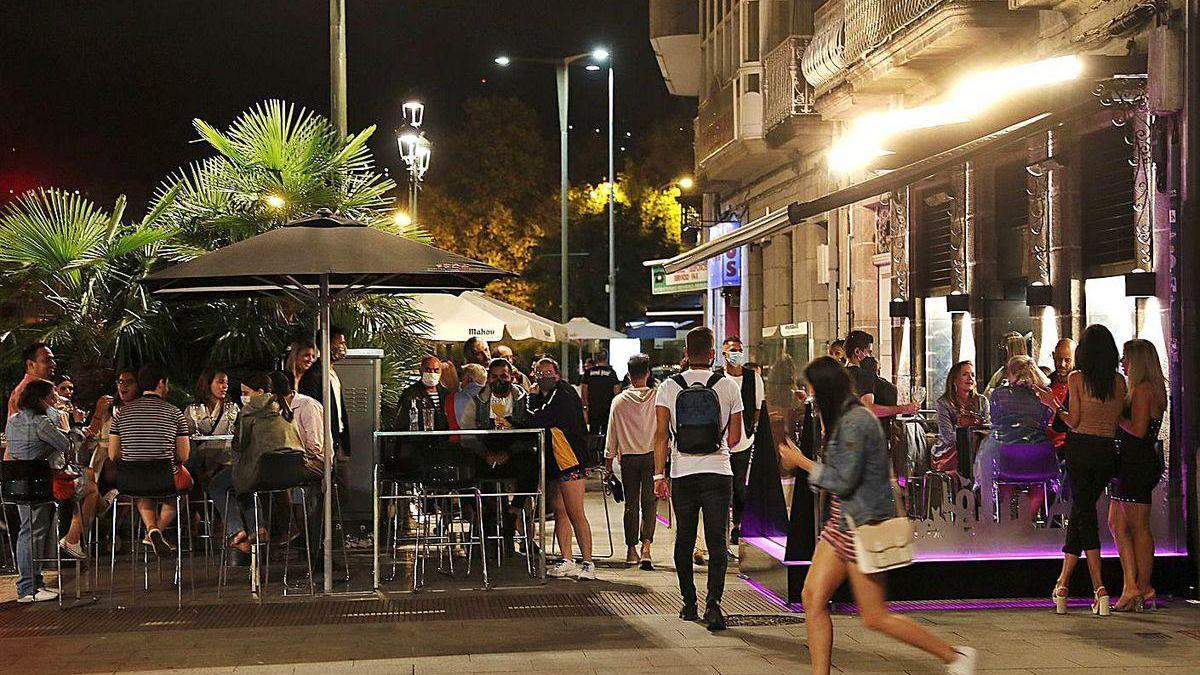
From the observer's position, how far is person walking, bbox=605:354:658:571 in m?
12.8

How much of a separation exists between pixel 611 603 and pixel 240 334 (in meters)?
5.33

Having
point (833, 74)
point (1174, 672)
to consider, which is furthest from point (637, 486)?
point (833, 74)

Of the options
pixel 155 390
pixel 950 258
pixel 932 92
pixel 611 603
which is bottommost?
pixel 611 603

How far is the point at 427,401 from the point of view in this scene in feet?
42.6

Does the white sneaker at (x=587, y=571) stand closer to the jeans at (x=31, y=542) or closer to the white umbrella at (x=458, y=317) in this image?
the jeans at (x=31, y=542)

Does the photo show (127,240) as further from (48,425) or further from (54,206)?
(48,425)

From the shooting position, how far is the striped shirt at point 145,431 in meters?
11.5

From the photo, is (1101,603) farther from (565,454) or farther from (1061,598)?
(565,454)

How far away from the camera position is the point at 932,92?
19.0 m

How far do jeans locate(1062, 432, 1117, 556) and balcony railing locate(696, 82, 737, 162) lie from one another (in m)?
16.4

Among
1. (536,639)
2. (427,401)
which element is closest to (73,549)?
(427,401)

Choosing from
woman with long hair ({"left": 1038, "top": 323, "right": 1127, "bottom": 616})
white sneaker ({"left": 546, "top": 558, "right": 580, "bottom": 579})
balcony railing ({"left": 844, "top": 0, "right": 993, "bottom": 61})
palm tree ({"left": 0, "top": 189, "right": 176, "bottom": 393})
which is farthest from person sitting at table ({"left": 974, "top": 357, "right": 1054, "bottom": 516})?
palm tree ({"left": 0, "top": 189, "right": 176, "bottom": 393})

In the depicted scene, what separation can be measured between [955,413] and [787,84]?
1268cm

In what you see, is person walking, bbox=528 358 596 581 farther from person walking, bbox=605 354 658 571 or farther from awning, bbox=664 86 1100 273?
awning, bbox=664 86 1100 273
